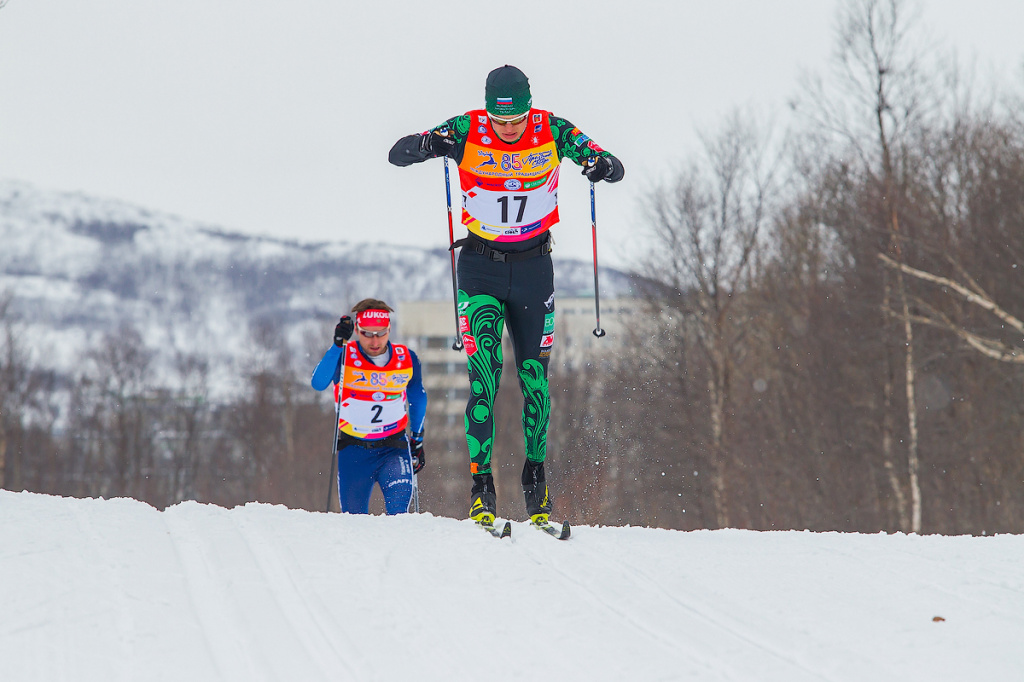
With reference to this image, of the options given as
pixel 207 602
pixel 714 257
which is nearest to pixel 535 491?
pixel 207 602

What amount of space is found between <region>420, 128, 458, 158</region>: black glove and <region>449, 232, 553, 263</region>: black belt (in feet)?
1.43

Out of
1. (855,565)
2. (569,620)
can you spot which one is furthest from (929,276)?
(569,620)

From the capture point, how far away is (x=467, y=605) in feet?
7.37

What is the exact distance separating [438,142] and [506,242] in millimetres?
570

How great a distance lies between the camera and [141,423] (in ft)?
116

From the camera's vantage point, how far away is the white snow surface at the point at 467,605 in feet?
5.98

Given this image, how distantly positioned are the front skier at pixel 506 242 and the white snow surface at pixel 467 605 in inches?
37.7

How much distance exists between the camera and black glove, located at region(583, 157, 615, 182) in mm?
4078

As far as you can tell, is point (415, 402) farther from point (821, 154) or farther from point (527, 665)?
point (821, 154)

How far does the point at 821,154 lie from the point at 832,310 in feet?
11.8

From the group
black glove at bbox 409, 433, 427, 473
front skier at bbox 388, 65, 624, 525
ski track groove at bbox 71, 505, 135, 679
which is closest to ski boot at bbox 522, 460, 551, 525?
front skier at bbox 388, 65, 624, 525

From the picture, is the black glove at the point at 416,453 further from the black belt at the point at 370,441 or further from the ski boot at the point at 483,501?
the ski boot at the point at 483,501

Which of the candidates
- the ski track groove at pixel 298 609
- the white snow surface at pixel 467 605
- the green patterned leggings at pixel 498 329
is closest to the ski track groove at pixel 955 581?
the white snow surface at pixel 467 605

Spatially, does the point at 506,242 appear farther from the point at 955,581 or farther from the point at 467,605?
the point at 955,581
